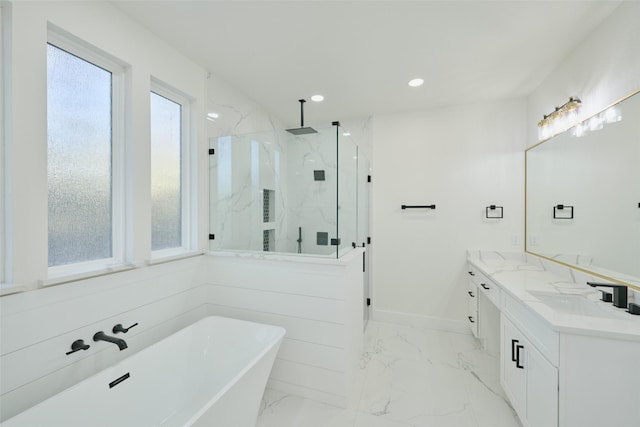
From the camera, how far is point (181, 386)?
1659 millimetres

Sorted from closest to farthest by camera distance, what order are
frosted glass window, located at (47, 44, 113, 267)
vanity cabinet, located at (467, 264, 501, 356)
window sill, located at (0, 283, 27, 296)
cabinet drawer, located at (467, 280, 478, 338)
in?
window sill, located at (0, 283, 27, 296) → frosted glass window, located at (47, 44, 113, 267) → vanity cabinet, located at (467, 264, 501, 356) → cabinet drawer, located at (467, 280, 478, 338)

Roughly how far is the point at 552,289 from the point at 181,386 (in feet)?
8.35

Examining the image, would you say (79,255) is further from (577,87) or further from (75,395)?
(577,87)

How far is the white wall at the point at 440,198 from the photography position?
9.42 feet

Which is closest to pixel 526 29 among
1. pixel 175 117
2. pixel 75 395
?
pixel 175 117

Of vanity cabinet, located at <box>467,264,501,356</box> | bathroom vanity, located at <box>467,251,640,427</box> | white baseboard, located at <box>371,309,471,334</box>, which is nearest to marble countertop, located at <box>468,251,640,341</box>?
bathroom vanity, located at <box>467,251,640,427</box>

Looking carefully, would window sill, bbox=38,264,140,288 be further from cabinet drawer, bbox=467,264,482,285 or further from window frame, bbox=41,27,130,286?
cabinet drawer, bbox=467,264,482,285

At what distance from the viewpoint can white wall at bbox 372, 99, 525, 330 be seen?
2871 millimetres

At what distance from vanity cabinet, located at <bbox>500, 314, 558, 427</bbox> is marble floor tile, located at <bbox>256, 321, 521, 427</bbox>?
0.25 meters

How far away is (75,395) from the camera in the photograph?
1.20m

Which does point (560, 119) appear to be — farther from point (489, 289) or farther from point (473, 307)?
point (473, 307)

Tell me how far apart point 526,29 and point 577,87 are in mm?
677

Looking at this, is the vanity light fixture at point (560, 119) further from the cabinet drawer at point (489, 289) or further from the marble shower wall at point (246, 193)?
the marble shower wall at point (246, 193)

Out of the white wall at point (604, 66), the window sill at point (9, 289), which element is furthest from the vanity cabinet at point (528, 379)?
the window sill at point (9, 289)
